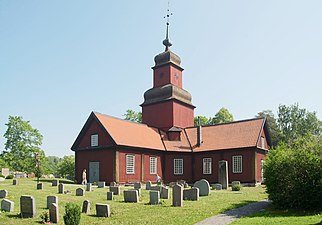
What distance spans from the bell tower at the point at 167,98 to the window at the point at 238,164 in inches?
363

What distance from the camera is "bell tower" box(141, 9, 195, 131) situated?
1636 inches

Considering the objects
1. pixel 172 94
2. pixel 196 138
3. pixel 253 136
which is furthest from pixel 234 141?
pixel 172 94

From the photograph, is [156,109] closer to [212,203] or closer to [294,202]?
[212,203]

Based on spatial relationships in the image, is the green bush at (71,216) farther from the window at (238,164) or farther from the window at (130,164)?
A: the window at (238,164)

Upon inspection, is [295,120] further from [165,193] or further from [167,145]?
[165,193]

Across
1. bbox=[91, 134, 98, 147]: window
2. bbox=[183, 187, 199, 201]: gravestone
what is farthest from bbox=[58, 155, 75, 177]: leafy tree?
bbox=[183, 187, 199, 201]: gravestone

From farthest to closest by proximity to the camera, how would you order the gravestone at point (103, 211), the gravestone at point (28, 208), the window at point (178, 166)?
the window at point (178, 166) < the gravestone at point (103, 211) < the gravestone at point (28, 208)

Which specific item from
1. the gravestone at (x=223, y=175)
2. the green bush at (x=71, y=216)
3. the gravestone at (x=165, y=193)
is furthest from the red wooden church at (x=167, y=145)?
the green bush at (x=71, y=216)

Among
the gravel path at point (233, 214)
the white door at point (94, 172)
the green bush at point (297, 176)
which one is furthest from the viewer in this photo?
the white door at point (94, 172)

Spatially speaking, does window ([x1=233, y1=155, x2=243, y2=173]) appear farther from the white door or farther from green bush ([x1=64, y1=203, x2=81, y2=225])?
green bush ([x1=64, y1=203, x2=81, y2=225])

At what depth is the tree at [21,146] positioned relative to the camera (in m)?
59.0

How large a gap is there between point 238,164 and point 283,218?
22.2 metres

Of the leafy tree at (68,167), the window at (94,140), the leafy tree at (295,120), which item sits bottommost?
the leafy tree at (68,167)

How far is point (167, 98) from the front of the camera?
41.8 meters
